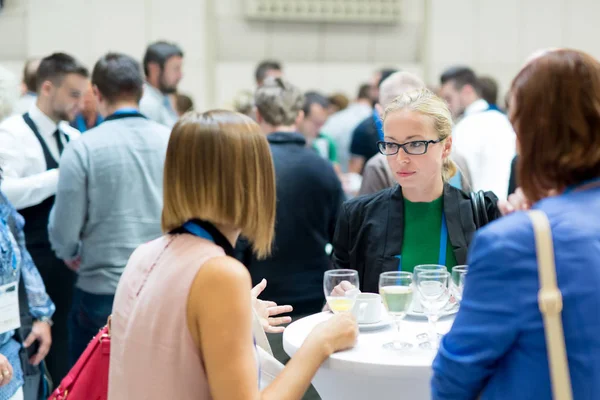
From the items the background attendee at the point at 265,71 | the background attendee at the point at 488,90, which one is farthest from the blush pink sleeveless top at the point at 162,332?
the background attendee at the point at 265,71

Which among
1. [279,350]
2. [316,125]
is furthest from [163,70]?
[279,350]

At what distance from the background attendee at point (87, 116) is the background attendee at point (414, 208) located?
2.51 metres

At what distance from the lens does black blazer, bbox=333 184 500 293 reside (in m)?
2.37

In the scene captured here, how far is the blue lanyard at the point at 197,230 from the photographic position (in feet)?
5.17

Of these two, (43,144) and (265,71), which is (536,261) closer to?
(43,144)

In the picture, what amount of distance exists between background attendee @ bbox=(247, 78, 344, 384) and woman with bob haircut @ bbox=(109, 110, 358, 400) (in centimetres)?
153

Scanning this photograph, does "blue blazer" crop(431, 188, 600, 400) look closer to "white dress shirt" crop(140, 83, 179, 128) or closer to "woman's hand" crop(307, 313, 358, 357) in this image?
"woman's hand" crop(307, 313, 358, 357)

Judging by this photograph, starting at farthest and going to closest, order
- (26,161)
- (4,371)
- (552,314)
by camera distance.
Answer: (26,161) → (4,371) → (552,314)

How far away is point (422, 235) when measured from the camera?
238 cm

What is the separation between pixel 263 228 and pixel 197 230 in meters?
0.15

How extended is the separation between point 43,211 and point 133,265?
2036mm

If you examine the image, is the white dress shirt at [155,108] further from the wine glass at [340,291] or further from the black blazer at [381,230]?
the wine glass at [340,291]

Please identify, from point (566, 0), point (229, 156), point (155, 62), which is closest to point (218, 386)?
point (229, 156)

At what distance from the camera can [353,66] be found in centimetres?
895
